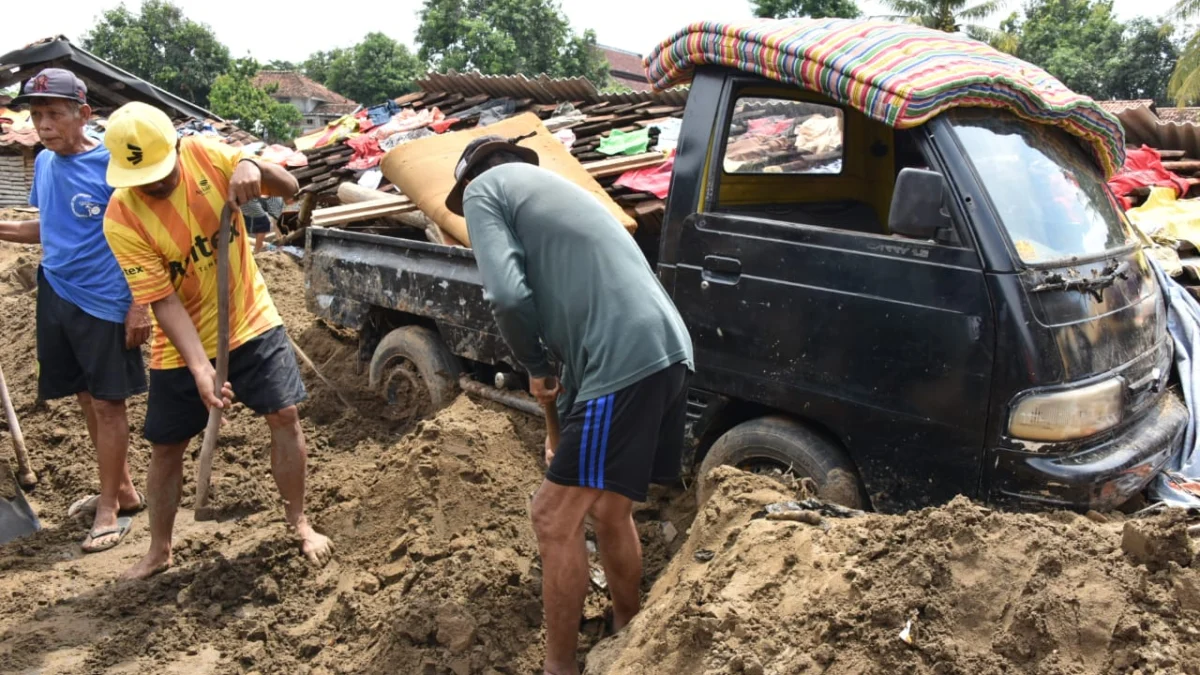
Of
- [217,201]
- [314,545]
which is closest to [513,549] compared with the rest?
[314,545]

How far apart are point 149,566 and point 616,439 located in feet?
8.82

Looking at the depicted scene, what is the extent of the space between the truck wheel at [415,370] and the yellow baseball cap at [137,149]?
1.95 meters

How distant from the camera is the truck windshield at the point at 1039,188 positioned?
3.41m

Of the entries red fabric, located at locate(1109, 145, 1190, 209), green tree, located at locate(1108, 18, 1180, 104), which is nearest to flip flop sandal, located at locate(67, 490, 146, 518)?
red fabric, located at locate(1109, 145, 1190, 209)

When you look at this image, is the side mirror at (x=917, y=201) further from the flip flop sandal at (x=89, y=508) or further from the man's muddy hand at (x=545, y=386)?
the flip flop sandal at (x=89, y=508)

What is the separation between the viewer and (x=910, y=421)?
3426 mm

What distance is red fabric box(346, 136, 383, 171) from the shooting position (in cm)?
938

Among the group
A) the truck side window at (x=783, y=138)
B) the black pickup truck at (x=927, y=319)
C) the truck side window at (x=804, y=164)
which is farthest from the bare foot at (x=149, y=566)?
the truck side window at (x=783, y=138)

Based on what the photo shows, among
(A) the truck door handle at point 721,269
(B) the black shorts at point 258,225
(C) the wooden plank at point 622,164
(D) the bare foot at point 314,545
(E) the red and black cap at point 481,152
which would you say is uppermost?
(E) the red and black cap at point 481,152

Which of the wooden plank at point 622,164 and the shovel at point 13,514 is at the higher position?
the wooden plank at point 622,164

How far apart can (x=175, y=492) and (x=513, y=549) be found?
5.47 feet

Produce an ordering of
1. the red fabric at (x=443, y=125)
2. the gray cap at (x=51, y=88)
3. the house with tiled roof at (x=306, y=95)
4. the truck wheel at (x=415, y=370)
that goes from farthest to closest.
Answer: the house with tiled roof at (x=306, y=95), the red fabric at (x=443, y=125), the truck wheel at (x=415, y=370), the gray cap at (x=51, y=88)

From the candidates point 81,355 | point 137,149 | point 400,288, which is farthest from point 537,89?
point 137,149

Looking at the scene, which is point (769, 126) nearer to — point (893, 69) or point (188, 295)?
point (893, 69)
